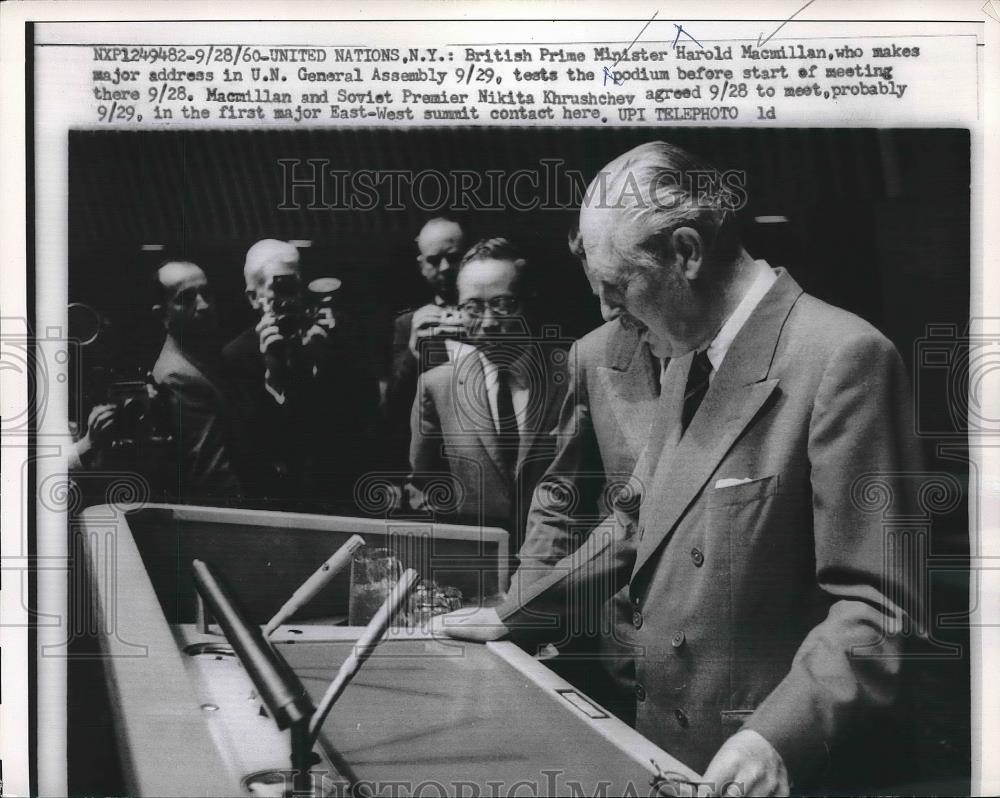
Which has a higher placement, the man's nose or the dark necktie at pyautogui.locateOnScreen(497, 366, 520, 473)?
the man's nose

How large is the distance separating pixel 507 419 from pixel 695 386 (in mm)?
694

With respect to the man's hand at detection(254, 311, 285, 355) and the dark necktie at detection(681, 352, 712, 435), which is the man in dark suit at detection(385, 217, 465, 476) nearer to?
the man's hand at detection(254, 311, 285, 355)

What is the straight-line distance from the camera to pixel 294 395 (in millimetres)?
3568

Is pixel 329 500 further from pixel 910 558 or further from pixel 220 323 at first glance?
pixel 910 558

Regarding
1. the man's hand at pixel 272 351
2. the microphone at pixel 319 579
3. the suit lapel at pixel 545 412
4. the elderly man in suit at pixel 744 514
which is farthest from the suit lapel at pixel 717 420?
the man's hand at pixel 272 351

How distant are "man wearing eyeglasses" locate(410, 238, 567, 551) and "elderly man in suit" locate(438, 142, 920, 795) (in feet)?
1.04

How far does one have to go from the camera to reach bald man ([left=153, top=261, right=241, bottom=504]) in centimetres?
358

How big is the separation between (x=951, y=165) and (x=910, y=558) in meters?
1.45

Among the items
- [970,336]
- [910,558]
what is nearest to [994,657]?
[910,558]

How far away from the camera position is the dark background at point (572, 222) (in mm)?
3484

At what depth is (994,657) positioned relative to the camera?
3572 mm

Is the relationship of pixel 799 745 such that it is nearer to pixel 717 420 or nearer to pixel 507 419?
pixel 717 420

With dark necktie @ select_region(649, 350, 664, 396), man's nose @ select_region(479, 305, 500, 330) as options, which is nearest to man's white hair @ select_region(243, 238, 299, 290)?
man's nose @ select_region(479, 305, 500, 330)

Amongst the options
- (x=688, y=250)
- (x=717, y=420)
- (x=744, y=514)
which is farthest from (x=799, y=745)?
(x=688, y=250)
